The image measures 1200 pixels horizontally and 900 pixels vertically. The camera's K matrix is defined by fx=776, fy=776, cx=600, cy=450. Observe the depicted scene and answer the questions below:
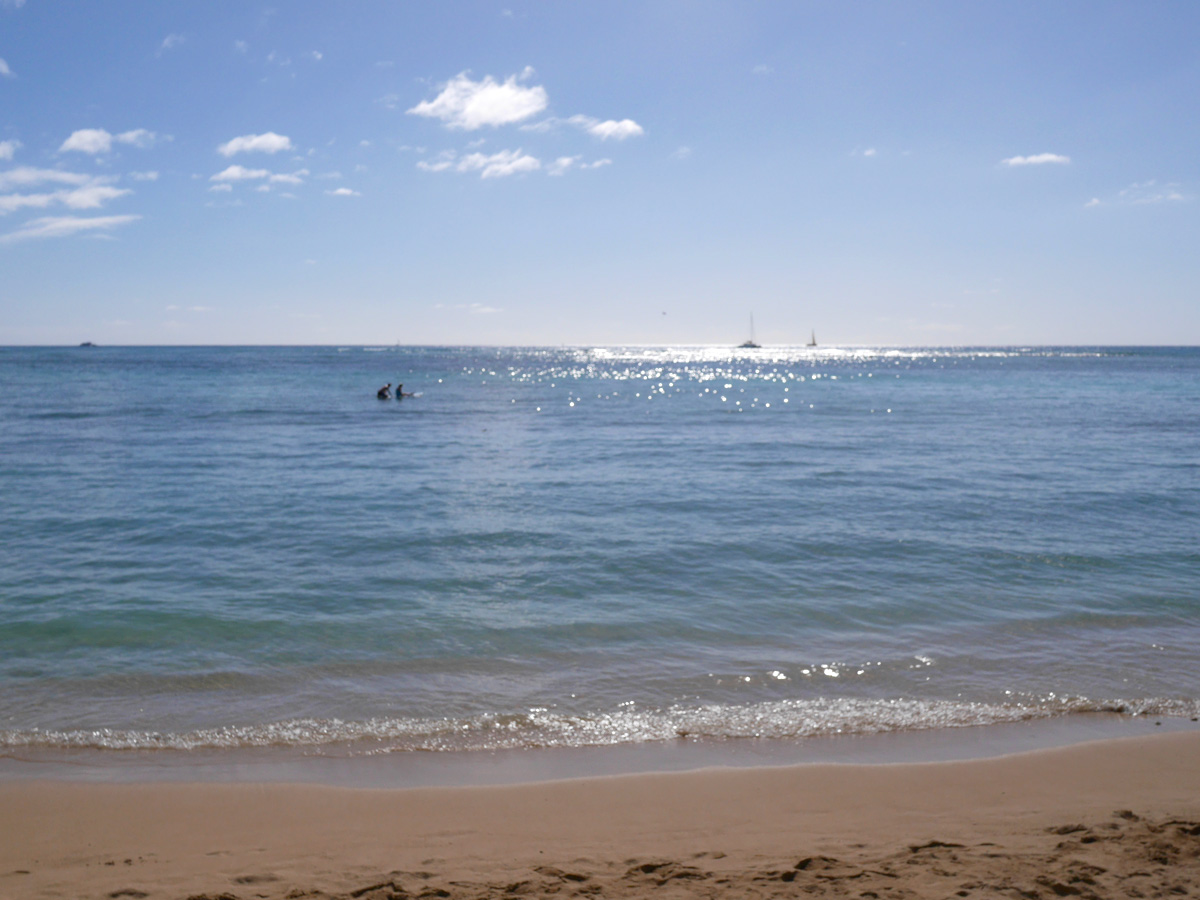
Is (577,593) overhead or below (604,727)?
overhead

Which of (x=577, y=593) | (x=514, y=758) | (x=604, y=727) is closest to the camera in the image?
(x=514, y=758)

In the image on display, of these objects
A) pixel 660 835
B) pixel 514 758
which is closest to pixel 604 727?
pixel 514 758

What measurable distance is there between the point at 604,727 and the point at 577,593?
373 cm

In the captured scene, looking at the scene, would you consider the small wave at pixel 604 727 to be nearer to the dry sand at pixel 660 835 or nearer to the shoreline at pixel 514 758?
the shoreline at pixel 514 758

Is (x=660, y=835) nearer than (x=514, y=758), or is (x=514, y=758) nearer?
(x=660, y=835)

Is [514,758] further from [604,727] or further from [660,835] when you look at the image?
[660,835]

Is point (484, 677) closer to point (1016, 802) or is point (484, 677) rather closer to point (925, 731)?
point (925, 731)

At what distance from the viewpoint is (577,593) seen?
10.7 m

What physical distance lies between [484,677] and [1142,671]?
6880 mm

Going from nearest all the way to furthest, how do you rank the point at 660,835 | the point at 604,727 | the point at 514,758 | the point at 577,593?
the point at 660,835, the point at 514,758, the point at 604,727, the point at 577,593

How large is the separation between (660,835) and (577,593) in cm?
552

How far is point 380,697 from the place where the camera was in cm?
757

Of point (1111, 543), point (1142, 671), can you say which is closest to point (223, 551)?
point (1142, 671)

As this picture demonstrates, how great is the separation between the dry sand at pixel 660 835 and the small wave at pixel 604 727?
700 millimetres
